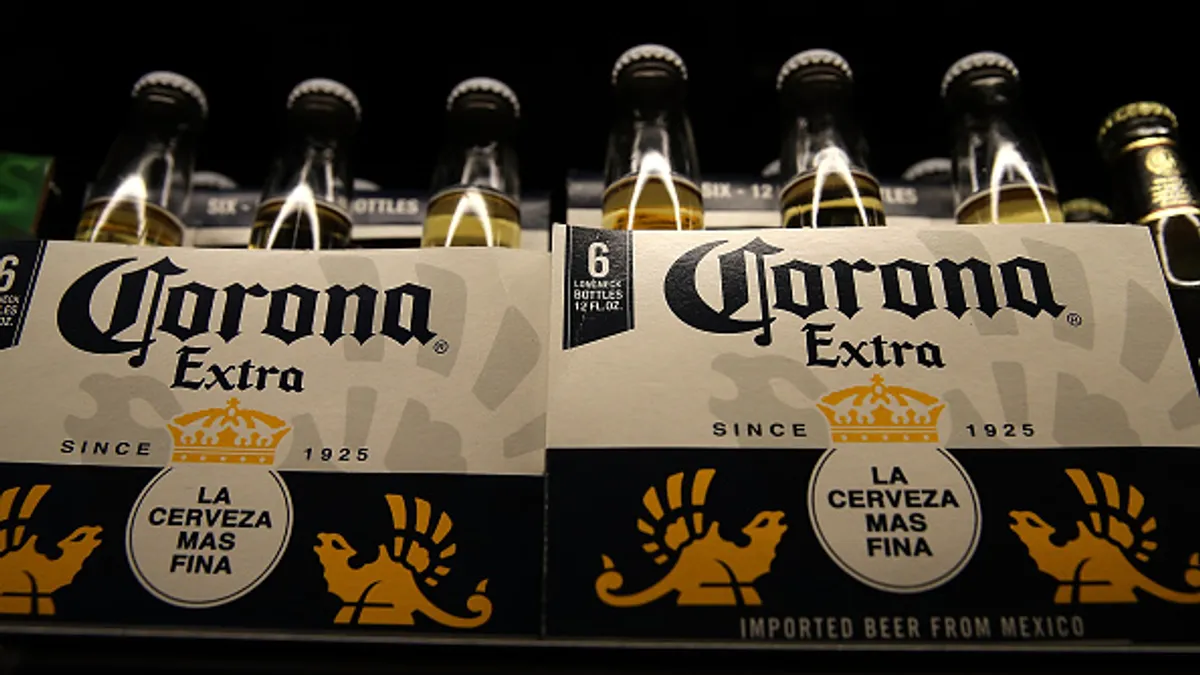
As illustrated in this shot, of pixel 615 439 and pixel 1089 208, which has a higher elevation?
pixel 1089 208

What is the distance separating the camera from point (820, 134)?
974 millimetres

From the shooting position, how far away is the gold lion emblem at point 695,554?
61 cm

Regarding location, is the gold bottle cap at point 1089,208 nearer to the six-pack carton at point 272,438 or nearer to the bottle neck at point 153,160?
the six-pack carton at point 272,438

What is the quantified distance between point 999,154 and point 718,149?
49 cm

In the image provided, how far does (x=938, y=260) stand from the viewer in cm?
72

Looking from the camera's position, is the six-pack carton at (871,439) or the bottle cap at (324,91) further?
the bottle cap at (324,91)

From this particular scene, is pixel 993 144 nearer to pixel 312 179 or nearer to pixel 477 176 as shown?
pixel 477 176

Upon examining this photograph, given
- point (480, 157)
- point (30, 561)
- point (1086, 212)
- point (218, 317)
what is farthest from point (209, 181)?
point (1086, 212)

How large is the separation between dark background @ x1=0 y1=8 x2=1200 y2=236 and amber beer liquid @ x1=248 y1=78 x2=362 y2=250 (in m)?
0.22

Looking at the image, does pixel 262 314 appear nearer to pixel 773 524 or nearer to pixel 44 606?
pixel 44 606

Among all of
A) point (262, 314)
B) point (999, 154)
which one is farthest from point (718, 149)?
point (262, 314)

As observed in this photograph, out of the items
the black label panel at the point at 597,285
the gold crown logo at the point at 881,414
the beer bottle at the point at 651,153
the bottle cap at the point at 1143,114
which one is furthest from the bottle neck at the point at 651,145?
the bottle cap at the point at 1143,114

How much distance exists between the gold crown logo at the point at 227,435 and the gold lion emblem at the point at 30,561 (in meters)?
0.08

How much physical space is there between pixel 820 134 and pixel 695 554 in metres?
0.52
